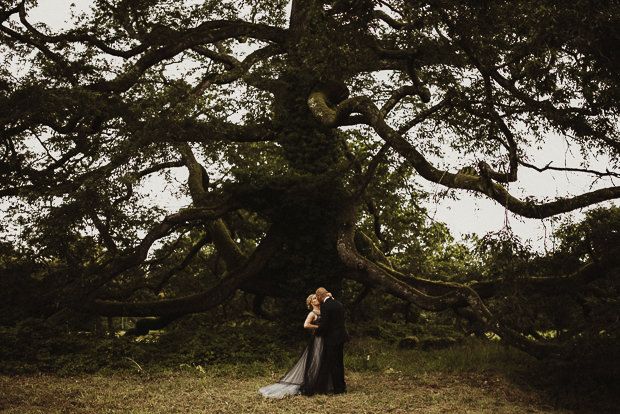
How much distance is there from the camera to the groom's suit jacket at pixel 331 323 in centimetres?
912

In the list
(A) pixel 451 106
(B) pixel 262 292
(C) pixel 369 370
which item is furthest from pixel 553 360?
(B) pixel 262 292

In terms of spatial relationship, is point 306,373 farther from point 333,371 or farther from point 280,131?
point 280,131

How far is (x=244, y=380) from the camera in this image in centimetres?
1020

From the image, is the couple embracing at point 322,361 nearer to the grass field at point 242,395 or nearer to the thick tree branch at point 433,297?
the grass field at point 242,395

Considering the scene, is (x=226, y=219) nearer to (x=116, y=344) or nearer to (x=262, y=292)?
(x=262, y=292)

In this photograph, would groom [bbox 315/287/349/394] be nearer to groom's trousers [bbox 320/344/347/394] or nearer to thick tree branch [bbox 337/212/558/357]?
groom's trousers [bbox 320/344/347/394]

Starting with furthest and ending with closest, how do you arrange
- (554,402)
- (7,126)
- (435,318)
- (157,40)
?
(435,318) → (157,40) → (7,126) → (554,402)

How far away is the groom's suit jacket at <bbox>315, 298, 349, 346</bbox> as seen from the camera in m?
9.12

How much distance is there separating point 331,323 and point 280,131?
7.97m

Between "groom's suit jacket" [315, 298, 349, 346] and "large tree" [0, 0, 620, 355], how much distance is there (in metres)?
2.54

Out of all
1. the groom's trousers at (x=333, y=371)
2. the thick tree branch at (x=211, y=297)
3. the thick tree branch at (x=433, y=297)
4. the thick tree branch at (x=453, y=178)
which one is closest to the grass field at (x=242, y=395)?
the groom's trousers at (x=333, y=371)

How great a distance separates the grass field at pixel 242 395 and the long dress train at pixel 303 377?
0.26m

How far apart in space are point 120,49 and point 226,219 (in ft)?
18.4

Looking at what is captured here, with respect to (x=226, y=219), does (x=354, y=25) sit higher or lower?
higher
